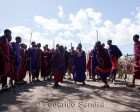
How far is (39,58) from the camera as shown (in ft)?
60.5

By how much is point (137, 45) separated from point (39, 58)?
662 centimetres

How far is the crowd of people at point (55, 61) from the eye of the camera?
42.3 ft

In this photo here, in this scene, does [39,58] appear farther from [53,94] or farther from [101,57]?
[53,94]

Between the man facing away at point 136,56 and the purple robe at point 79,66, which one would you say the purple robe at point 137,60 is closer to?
the man facing away at point 136,56

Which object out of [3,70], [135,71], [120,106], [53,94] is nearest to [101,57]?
[135,71]

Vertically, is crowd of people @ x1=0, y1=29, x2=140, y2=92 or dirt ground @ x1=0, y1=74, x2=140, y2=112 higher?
crowd of people @ x1=0, y1=29, x2=140, y2=92

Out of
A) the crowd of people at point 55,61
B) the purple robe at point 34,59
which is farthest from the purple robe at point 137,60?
the purple robe at point 34,59

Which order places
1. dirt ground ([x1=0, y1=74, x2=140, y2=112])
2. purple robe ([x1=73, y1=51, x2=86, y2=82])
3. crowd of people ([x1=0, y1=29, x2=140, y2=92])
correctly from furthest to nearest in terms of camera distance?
purple robe ([x1=73, y1=51, x2=86, y2=82])
crowd of people ([x1=0, y1=29, x2=140, y2=92])
dirt ground ([x1=0, y1=74, x2=140, y2=112])

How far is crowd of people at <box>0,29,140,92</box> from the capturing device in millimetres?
12883

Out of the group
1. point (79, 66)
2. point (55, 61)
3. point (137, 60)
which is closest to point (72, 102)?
point (137, 60)

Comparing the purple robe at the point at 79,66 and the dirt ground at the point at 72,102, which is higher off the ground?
the purple robe at the point at 79,66

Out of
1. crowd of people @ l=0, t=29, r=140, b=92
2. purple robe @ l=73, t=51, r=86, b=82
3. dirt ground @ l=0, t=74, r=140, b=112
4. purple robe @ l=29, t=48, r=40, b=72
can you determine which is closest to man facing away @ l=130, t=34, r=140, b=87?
crowd of people @ l=0, t=29, r=140, b=92

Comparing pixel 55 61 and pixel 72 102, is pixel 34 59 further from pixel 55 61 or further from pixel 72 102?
pixel 72 102

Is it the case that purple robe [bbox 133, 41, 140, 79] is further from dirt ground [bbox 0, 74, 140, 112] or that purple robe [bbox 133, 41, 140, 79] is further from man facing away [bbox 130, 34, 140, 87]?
dirt ground [bbox 0, 74, 140, 112]
